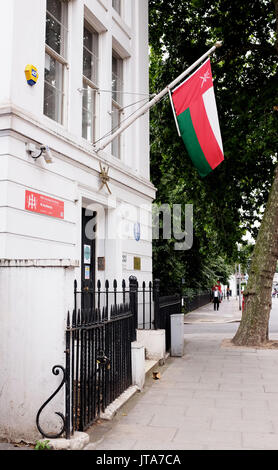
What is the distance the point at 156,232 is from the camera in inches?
926

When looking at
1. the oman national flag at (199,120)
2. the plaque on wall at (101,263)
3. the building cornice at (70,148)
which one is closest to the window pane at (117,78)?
the building cornice at (70,148)

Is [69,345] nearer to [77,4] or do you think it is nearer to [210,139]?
[210,139]

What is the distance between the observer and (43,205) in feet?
25.4

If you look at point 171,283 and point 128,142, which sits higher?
point 128,142

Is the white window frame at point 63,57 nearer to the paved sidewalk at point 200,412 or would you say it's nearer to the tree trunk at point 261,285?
the paved sidewalk at point 200,412

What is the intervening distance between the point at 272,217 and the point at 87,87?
5.89 m

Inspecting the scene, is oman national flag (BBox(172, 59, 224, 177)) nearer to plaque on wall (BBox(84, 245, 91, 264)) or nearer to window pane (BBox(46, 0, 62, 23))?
window pane (BBox(46, 0, 62, 23))

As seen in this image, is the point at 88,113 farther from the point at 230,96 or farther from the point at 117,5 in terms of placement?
the point at 230,96

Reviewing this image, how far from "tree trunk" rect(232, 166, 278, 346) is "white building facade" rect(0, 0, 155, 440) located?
2.93 m

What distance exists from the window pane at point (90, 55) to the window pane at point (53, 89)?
137 centimetres

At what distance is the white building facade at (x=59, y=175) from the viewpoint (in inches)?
178

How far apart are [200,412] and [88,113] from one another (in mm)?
6903

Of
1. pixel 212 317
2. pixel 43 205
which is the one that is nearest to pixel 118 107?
pixel 43 205
